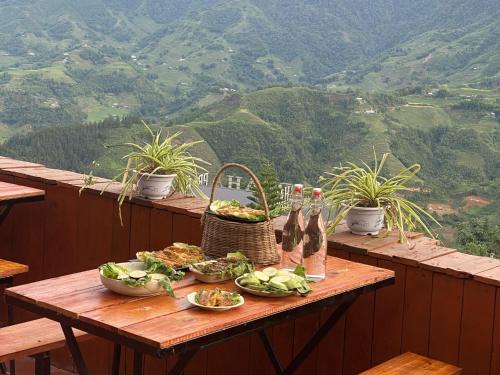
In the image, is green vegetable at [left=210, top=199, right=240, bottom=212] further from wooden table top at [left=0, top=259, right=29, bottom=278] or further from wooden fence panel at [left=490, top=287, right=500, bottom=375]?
wooden table top at [left=0, top=259, right=29, bottom=278]

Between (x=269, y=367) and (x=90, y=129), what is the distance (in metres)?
26.2

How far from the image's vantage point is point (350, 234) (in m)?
3.06

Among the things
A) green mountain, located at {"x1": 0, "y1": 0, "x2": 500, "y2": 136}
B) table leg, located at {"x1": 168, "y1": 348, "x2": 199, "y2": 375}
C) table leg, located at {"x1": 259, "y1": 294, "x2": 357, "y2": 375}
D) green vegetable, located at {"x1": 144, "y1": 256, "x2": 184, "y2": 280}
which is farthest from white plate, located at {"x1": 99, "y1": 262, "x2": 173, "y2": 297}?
green mountain, located at {"x1": 0, "y1": 0, "x2": 500, "y2": 136}

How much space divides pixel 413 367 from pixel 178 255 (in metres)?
0.88

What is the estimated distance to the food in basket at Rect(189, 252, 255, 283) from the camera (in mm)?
2324

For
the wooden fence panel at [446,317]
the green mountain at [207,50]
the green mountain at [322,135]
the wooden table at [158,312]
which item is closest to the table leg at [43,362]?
the wooden table at [158,312]

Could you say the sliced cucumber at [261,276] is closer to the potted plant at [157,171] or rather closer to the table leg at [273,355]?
the table leg at [273,355]

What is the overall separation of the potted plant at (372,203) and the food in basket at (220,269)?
2.29 ft

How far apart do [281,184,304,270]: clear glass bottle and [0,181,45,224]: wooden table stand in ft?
5.73

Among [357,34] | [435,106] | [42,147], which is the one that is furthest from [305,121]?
[357,34]

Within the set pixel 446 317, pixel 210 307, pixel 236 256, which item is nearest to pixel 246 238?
pixel 236 256

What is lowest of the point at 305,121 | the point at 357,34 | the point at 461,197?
the point at 461,197

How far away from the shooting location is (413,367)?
8.41 ft

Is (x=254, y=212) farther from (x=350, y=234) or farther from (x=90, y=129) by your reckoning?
(x=90, y=129)
